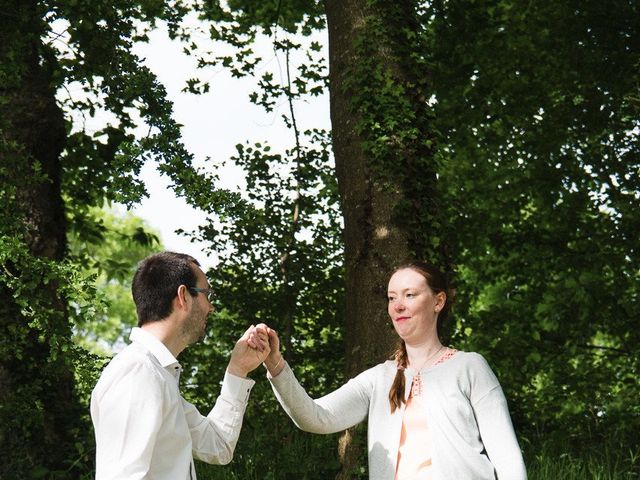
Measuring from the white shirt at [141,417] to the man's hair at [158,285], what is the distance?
0.33ft

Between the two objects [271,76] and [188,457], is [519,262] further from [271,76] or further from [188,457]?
[188,457]

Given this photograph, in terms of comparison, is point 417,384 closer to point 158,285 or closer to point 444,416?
point 444,416

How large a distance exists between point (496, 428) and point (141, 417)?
1598 millimetres

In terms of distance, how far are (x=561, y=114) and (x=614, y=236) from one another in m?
1.65

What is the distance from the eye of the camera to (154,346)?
132 inches

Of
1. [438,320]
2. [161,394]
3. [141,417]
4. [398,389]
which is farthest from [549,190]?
[141,417]

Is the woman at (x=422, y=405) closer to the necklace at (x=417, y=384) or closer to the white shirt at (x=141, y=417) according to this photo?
the necklace at (x=417, y=384)

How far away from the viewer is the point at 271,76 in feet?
37.7

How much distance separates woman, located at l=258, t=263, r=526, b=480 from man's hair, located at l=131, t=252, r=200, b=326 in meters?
0.61

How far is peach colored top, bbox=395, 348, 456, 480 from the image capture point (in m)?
3.98

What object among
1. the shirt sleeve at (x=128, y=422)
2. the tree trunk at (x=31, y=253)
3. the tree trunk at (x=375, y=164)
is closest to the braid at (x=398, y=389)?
the shirt sleeve at (x=128, y=422)

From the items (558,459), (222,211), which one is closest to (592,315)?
(558,459)

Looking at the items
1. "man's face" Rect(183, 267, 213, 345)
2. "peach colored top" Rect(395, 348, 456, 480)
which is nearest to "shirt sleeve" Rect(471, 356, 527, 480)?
"peach colored top" Rect(395, 348, 456, 480)

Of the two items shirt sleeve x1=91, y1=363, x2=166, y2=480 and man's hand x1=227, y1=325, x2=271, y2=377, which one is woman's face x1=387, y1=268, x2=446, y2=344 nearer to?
man's hand x1=227, y1=325, x2=271, y2=377
